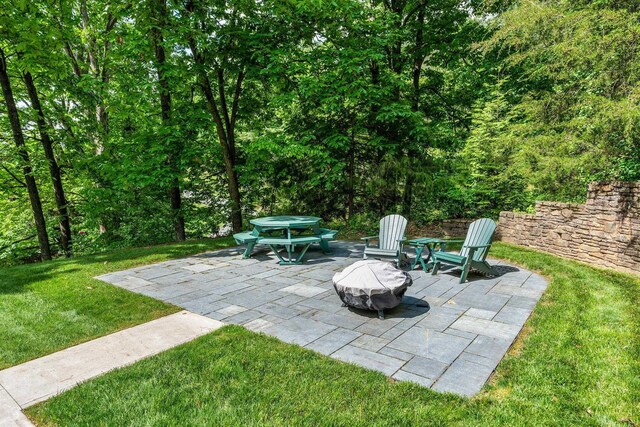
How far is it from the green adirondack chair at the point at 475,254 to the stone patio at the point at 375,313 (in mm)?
200

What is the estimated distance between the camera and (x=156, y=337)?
130 inches

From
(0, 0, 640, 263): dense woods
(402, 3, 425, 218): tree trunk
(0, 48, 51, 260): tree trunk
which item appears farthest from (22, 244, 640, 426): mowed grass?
(0, 48, 51, 260): tree trunk

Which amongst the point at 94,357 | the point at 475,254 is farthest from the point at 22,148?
the point at 475,254

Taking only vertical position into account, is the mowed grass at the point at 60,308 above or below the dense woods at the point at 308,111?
below

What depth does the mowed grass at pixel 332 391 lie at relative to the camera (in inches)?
84.0

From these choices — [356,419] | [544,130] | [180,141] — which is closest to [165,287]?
[356,419]

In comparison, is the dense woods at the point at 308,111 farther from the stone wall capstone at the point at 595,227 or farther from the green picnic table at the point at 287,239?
the green picnic table at the point at 287,239

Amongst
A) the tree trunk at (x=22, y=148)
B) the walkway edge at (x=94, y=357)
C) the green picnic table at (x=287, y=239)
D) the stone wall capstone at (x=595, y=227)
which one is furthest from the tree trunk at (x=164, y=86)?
the stone wall capstone at (x=595, y=227)

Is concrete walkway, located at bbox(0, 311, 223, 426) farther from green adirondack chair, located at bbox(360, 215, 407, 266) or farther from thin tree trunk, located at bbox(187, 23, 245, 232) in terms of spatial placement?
thin tree trunk, located at bbox(187, 23, 245, 232)

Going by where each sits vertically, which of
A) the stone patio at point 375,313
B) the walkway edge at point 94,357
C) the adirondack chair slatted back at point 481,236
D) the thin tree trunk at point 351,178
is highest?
the thin tree trunk at point 351,178

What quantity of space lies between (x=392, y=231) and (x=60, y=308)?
16.1ft

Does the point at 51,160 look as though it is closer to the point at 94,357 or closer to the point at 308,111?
the point at 308,111

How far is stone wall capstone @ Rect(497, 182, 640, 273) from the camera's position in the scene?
5.37 m

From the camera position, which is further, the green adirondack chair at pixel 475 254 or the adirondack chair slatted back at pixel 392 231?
the adirondack chair slatted back at pixel 392 231
